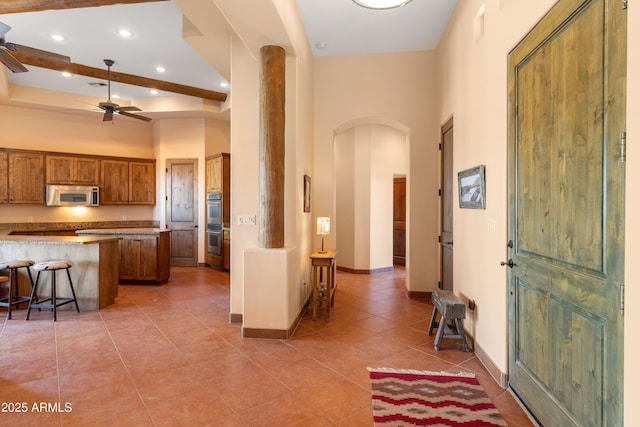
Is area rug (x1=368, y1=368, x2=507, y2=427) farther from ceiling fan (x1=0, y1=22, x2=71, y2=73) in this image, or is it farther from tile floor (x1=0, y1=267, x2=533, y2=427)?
ceiling fan (x1=0, y1=22, x2=71, y2=73)

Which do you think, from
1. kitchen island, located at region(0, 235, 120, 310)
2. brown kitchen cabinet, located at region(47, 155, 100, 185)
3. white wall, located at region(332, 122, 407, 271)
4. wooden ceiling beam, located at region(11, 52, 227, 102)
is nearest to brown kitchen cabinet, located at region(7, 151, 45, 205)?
brown kitchen cabinet, located at region(47, 155, 100, 185)

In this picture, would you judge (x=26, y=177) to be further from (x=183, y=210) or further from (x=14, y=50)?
(x=14, y=50)

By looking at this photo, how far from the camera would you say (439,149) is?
5.10 meters

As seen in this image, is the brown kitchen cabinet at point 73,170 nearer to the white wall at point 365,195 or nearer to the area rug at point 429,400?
the white wall at point 365,195

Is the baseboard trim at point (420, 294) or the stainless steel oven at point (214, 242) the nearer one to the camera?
the baseboard trim at point (420, 294)

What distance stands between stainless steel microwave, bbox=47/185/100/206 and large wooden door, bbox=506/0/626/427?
8270 millimetres

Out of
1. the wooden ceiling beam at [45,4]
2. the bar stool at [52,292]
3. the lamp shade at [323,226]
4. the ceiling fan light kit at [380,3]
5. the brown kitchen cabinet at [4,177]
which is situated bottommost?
the bar stool at [52,292]

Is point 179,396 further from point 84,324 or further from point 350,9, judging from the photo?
point 350,9

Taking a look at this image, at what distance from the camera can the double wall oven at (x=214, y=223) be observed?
7711 millimetres

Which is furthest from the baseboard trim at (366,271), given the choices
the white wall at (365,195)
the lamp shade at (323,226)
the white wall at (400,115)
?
the lamp shade at (323,226)

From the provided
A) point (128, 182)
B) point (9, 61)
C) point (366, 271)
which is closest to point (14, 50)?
point (9, 61)

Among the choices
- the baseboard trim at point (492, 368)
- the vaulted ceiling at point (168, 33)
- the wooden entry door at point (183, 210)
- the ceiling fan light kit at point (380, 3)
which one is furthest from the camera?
the wooden entry door at point (183, 210)

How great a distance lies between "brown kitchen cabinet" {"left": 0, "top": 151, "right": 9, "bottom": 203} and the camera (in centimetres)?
692

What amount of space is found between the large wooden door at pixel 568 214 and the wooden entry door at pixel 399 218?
606 cm
